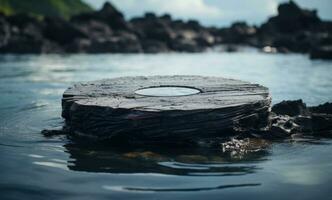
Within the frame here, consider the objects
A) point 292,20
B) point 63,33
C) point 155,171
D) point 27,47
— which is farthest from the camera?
point 292,20

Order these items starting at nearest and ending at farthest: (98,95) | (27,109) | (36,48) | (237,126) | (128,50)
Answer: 1. (237,126)
2. (98,95)
3. (27,109)
4. (36,48)
5. (128,50)

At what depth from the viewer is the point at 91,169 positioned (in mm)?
5746

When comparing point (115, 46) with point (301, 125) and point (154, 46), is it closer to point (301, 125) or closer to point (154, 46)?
point (154, 46)

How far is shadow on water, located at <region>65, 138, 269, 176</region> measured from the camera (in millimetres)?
5680

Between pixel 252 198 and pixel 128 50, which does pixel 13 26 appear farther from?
pixel 252 198

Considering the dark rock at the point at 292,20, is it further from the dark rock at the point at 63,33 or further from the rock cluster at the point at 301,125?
the rock cluster at the point at 301,125

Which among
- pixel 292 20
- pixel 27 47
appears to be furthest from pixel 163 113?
pixel 292 20

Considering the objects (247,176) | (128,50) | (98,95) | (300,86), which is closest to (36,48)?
(128,50)

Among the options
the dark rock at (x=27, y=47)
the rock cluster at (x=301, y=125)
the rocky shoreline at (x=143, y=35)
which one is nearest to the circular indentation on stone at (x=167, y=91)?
the rock cluster at (x=301, y=125)

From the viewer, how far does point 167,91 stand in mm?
8750

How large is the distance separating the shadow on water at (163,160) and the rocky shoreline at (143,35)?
29.1m

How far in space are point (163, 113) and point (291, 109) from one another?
12.2 feet

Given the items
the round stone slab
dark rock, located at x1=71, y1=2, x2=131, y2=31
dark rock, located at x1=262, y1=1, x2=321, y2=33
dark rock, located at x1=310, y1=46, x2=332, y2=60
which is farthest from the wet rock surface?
dark rock, located at x1=262, y1=1, x2=321, y2=33

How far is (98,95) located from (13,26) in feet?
166
